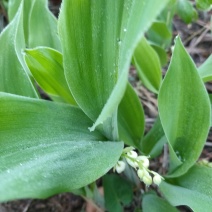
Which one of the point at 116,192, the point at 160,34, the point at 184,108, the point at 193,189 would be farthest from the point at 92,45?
the point at 160,34

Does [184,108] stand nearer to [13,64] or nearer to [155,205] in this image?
[155,205]

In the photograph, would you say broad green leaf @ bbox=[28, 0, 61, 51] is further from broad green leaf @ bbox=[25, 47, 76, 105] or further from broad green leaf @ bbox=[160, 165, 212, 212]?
broad green leaf @ bbox=[160, 165, 212, 212]

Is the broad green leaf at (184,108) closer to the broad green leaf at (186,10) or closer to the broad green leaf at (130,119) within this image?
the broad green leaf at (130,119)

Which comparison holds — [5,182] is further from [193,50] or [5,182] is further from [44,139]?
[193,50]

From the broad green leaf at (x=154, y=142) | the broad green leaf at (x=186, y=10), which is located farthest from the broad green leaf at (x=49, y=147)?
the broad green leaf at (x=186, y=10)

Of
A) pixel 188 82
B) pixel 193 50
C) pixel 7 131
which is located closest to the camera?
pixel 7 131

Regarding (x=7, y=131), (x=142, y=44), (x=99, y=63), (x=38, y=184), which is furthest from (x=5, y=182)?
(x=142, y=44)
